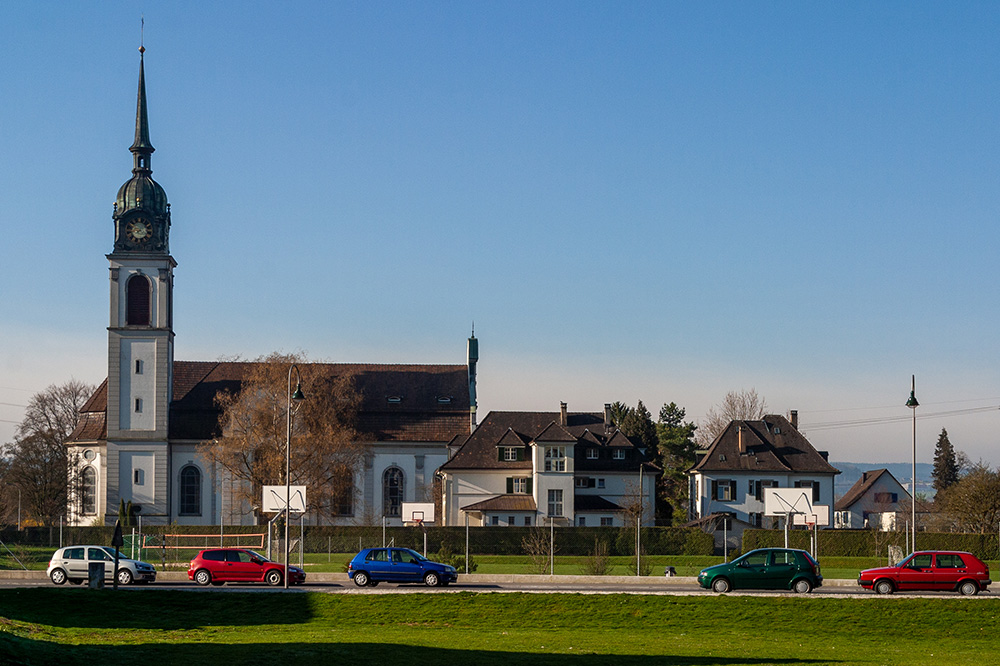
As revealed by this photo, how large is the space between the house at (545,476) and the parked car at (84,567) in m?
46.4

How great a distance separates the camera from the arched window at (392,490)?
9044cm

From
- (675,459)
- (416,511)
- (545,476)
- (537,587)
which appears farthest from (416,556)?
(675,459)

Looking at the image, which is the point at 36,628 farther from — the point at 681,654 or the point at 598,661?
the point at 681,654

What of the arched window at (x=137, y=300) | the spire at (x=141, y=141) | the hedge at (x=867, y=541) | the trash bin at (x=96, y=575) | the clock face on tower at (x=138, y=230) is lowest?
the hedge at (x=867, y=541)

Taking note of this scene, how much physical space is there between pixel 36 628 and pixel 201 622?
5.32 m

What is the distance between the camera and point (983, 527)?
7406 centimetres

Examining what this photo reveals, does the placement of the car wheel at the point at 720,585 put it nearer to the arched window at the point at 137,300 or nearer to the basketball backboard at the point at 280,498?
the basketball backboard at the point at 280,498

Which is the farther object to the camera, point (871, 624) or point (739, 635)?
point (871, 624)

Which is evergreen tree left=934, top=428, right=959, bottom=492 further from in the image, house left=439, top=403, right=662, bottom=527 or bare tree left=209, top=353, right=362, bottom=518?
bare tree left=209, top=353, right=362, bottom=518

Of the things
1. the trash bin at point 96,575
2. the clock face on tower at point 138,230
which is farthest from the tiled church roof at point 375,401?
the trash bin at point 96,575

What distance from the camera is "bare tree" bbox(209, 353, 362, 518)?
7538 cm

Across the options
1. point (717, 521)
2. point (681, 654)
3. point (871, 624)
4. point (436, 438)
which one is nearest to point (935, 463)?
point (717, 521)

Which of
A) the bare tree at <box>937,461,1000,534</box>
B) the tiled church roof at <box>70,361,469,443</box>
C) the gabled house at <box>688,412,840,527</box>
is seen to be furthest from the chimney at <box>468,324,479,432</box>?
the bare tree at <box>937,461,1000,534</box>

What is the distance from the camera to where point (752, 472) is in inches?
Answer: 3551
